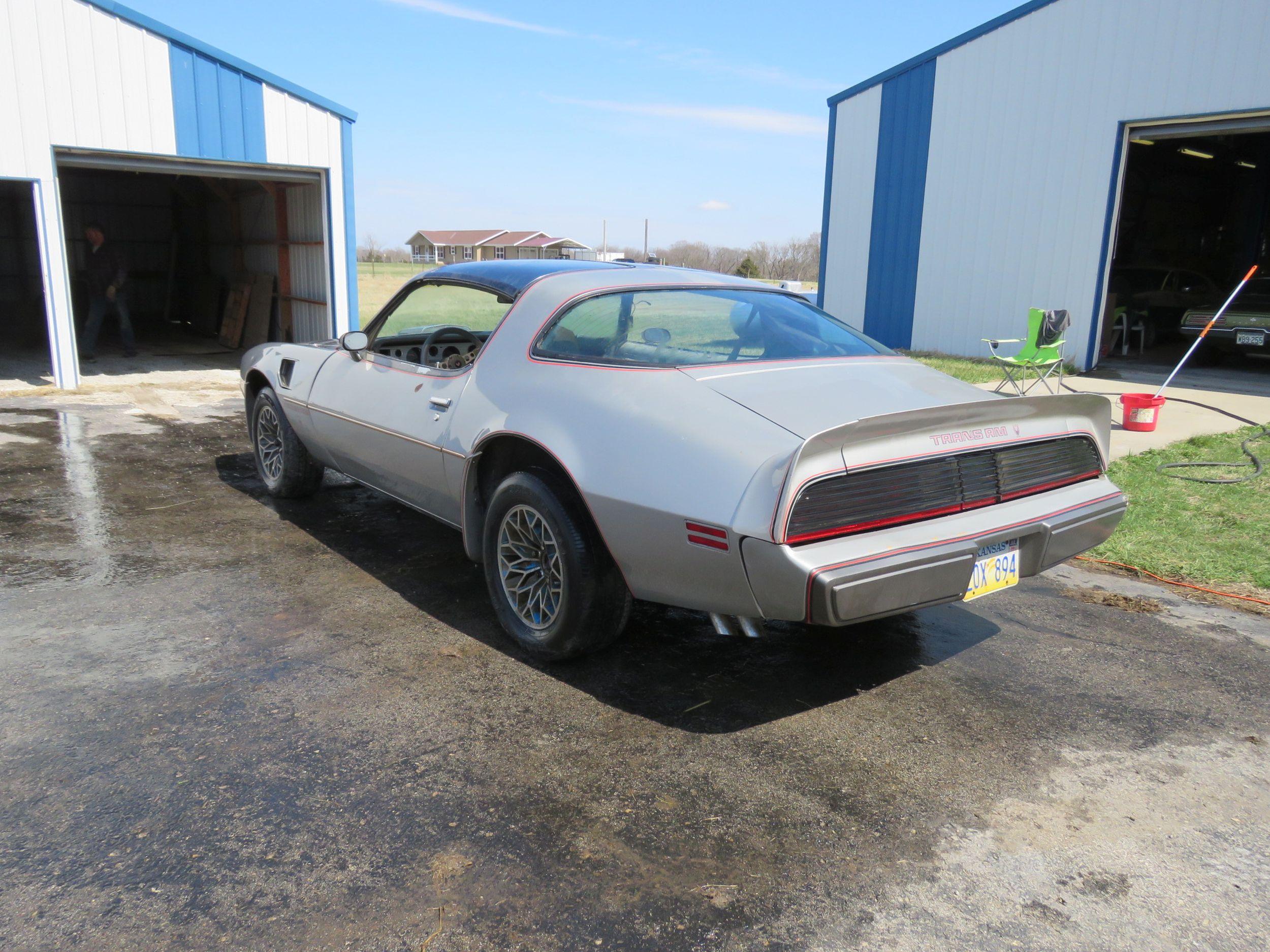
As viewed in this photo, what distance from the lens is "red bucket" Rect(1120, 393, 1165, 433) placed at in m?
8.18

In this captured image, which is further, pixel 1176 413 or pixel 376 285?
pixel 376 285

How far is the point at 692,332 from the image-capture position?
12.5 ft

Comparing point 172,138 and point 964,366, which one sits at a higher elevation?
point 172,138

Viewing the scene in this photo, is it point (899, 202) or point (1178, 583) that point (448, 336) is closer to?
point (1178, 583)

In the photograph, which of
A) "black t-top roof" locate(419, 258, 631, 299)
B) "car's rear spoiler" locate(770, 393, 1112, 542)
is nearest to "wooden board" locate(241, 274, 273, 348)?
"black t-top roof" locate(419, 258, 631, 299)

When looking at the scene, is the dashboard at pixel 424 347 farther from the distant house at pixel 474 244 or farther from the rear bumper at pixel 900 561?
the distant house at pixel 474 244

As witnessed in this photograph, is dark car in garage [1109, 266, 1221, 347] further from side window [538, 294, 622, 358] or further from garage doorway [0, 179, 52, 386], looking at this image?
garage doorway [0, 179, 52, 386]

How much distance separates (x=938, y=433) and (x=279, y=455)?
434 centimetres

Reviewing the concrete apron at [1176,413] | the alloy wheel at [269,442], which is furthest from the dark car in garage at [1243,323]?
the alloy wheel at [269,442]

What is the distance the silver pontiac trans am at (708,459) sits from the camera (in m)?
2.83

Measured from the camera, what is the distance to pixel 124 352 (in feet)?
48.6

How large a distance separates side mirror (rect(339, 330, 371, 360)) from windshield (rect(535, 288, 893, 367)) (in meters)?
1.52

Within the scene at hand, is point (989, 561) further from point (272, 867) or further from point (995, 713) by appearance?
point (272, 867)

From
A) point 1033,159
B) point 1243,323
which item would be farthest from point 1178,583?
point 1033,159
